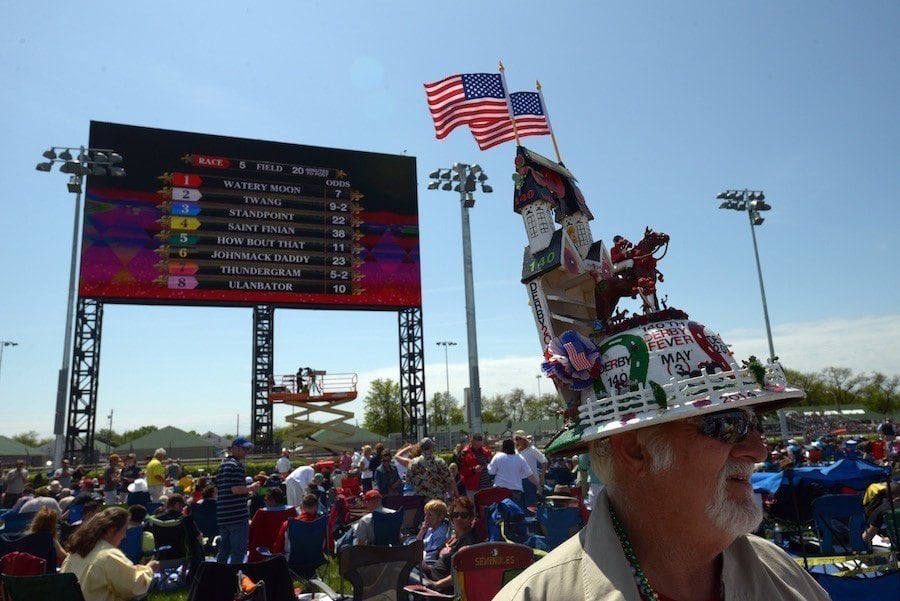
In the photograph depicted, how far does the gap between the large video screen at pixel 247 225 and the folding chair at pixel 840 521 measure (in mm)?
21767

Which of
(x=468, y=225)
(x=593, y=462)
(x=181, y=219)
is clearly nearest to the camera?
(x=593, y=462)

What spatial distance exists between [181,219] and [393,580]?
23450 millimetres

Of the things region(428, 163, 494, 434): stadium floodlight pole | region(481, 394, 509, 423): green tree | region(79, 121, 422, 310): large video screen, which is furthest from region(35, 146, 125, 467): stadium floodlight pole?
region(481, 394, 509, 423): green tree

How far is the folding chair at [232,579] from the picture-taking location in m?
4.50

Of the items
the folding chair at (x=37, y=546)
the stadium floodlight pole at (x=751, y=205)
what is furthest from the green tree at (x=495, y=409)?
the folding chair at (x=37, y=546)

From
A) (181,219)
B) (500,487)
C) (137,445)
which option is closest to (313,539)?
(500,487)

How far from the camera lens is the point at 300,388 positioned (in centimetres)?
3009

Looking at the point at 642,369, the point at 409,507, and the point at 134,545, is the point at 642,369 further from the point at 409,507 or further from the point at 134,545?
the point at 409,507

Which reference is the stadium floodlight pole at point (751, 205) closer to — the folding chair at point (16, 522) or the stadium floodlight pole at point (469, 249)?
the stadium floodlight pole at point (469, 249)

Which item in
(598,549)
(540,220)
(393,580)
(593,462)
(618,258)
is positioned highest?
(540,220)

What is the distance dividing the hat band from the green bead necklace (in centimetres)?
25

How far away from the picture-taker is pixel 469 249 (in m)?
22.0

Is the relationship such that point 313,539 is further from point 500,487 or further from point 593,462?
point 593,462

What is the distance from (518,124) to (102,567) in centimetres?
1042
